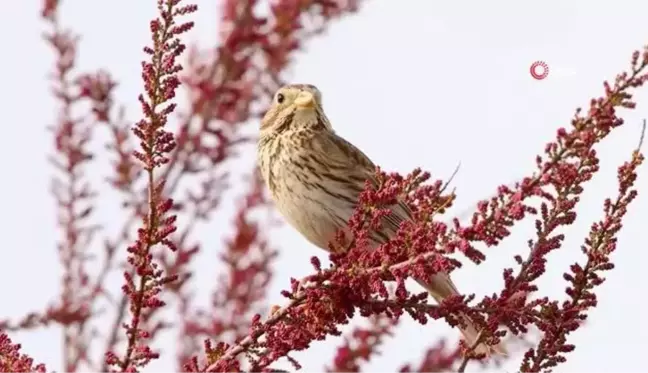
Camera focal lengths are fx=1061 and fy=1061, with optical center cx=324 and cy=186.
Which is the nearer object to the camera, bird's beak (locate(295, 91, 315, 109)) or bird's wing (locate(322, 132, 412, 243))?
bird's wing (locate(322, 132, 412, 243))

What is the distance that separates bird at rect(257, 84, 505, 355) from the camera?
587 cm

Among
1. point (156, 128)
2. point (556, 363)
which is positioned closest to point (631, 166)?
point (556, 363)

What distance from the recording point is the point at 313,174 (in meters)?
6.10

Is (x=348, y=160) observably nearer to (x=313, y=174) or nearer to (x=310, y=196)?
(x=313, y=174)

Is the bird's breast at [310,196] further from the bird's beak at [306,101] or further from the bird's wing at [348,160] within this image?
the bird's beak at [306,101]

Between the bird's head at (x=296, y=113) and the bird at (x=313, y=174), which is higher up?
the bird's head at (x=296, y=113)

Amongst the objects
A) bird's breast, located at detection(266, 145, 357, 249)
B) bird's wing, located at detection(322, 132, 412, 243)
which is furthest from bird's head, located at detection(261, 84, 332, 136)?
bird's breast, located at detection(266, 145, 357, 249)

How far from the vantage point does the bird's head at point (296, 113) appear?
6645mm

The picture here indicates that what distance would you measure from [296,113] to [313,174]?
0.73 metres

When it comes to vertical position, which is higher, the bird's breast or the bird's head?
the bird's head

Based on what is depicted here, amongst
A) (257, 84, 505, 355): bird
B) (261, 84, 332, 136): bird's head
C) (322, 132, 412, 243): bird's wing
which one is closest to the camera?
(257, 84, 505, 355): bird

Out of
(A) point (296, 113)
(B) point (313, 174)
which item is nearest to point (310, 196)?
(B) point (313, 174)

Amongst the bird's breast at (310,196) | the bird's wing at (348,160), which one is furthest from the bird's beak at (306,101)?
the bird's breast at (310,196)

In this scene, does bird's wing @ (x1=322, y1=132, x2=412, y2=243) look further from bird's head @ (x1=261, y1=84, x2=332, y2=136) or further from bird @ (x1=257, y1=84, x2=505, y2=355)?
bird's head @ (x1=261, y1=84, x2=332, y2=136)
